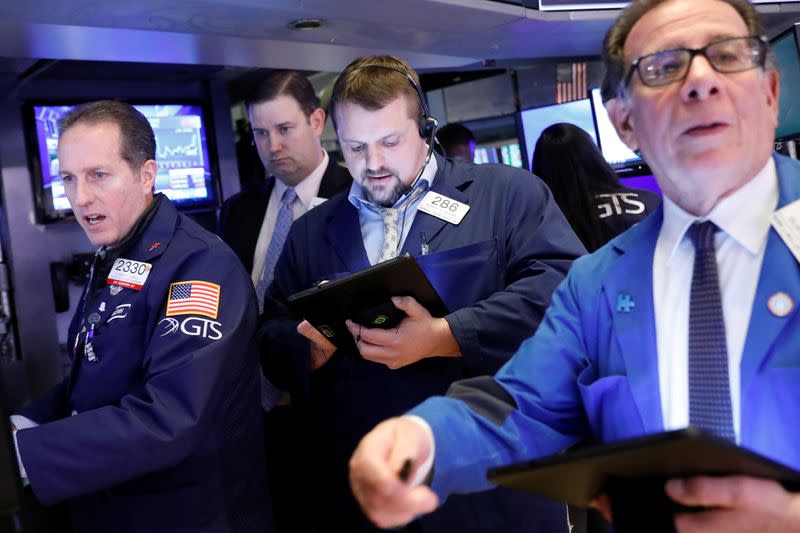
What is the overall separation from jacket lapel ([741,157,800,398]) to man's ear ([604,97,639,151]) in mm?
318

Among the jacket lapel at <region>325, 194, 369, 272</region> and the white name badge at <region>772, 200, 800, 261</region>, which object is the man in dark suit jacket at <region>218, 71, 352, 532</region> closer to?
the jacket lapel at <region>325, 194, 369, 272</region>

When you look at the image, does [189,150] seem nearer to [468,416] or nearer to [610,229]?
[610,229]

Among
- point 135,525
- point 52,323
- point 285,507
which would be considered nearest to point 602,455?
point 135,525

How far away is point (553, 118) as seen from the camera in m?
4.98

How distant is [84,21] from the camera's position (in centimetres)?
342

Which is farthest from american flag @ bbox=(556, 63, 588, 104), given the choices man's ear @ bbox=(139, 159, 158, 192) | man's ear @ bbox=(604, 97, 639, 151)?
man's ear @ bbox=(604, 97, 639, 151)

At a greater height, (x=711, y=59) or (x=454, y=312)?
(x=711, y=59)

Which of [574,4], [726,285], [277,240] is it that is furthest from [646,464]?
[574,4]

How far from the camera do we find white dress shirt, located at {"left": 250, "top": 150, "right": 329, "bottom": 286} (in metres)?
3.37

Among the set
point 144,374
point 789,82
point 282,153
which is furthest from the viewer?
point 282,153

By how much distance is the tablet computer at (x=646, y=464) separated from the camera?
0.94m

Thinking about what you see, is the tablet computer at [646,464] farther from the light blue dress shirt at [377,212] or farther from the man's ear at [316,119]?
the man's ear at [316,119]

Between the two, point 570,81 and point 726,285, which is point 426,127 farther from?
point 570,81

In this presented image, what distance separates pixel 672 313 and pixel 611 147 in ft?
11.8
